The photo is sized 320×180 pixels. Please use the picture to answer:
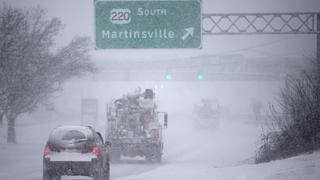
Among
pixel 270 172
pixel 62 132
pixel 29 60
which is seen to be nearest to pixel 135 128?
pixel 29 60

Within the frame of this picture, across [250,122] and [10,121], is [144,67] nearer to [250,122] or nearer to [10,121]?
[250,122]

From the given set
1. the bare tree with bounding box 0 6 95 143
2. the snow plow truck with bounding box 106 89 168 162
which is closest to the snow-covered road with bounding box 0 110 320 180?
the snow plow truck with bounding box 106 89 168 162

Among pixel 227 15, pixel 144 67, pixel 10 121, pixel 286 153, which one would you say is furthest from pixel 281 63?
pixel 286 153

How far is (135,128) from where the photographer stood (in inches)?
1298

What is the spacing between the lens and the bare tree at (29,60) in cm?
3722

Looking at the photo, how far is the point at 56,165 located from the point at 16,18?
1989cm

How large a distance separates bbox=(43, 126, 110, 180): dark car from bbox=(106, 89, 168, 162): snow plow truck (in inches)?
471

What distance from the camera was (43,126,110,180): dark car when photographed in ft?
65.5

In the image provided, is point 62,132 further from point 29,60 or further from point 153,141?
point 29,60

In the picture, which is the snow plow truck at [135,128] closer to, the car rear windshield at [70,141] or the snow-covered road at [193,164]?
the snow-covered road at [193,164]

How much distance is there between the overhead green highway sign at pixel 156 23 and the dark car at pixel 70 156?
11.1m

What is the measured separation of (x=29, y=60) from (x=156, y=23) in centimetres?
1111

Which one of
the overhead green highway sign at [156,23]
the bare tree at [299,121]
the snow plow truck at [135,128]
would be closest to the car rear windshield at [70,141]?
the bare tree at [299,121]

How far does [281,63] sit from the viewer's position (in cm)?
8838
